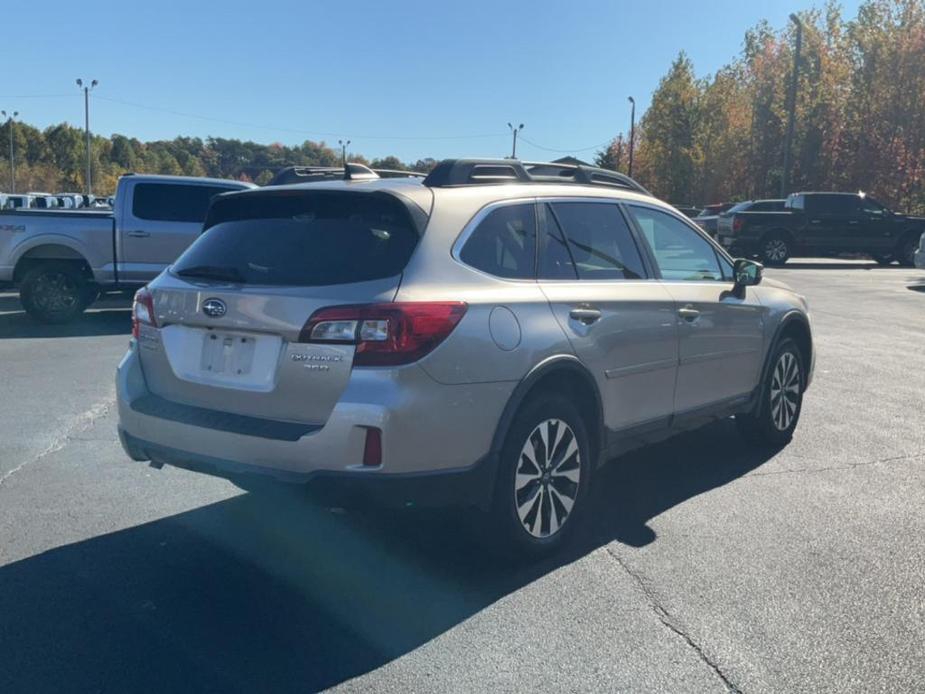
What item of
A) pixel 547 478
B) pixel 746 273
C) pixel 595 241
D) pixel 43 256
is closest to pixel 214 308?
pixel 547 478

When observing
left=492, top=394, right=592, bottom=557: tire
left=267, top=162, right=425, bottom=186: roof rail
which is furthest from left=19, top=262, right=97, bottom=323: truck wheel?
left=492, top=394, right=592, bottom=557: tire

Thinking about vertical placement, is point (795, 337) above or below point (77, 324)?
above

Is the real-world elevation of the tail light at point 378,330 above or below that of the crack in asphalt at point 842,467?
above

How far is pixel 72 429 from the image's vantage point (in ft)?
22.9

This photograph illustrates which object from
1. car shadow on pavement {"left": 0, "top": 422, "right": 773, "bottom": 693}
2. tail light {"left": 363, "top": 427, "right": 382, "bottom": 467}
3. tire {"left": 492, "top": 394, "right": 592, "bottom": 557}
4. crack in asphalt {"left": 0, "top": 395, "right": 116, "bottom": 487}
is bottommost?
car shadow on pavement {"left": 0, "top": 422, "right": 773, "bottom": 693}

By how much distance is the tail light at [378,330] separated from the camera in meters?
3.77

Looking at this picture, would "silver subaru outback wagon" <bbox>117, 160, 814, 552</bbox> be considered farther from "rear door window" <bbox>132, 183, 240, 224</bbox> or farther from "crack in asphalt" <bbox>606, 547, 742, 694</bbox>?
"rear door window" <bbox>132, 183, 240, 224</bbox>

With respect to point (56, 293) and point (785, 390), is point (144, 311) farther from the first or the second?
point (56, 293)

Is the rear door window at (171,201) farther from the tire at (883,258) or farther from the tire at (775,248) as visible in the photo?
the tire at (883,258)

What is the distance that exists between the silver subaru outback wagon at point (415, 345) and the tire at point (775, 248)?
75.1 feet

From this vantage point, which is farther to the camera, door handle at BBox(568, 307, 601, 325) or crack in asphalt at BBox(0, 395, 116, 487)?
crack in asphalt at BBox(0, 395, 116, 487)

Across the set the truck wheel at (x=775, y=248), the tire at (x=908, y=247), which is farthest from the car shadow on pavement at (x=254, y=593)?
the tire at (x=908, y=247)

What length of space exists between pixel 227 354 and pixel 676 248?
3027 mm

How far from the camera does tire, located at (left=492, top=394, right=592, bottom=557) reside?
4.21 m
